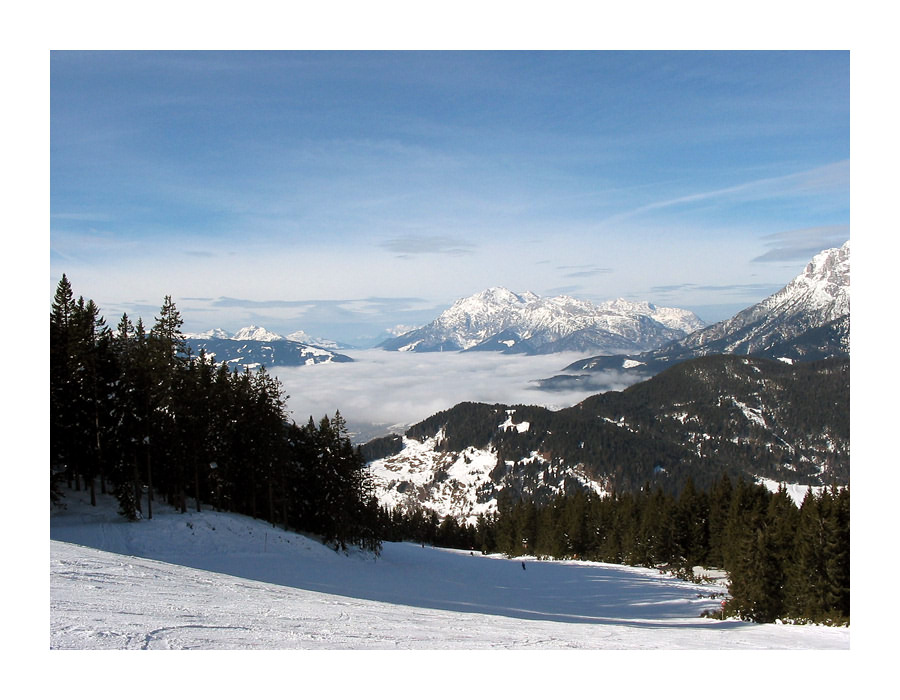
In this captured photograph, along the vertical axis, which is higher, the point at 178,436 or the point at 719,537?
the point at 178,436

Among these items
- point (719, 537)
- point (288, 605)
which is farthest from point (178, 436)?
point (719, 537)

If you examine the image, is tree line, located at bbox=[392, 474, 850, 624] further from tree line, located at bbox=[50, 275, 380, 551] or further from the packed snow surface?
tree line, located at bbox=[50, 275, 380, 551]

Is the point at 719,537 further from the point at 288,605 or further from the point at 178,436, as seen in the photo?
the point at 288,605

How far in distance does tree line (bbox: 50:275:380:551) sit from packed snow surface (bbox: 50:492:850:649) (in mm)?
2361

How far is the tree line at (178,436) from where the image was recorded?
2662 cm

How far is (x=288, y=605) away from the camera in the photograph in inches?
563

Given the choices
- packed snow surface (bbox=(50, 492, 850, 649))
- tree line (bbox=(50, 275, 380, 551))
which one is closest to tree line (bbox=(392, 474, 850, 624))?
packed snow surface (bbox=(50, 492, 850, 649))

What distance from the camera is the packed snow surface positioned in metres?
11.2

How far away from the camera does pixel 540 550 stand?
71.8 metres

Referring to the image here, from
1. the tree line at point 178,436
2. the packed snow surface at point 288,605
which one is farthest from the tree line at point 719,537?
the tree line at point 178,436

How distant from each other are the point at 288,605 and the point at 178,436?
19.5 meters
